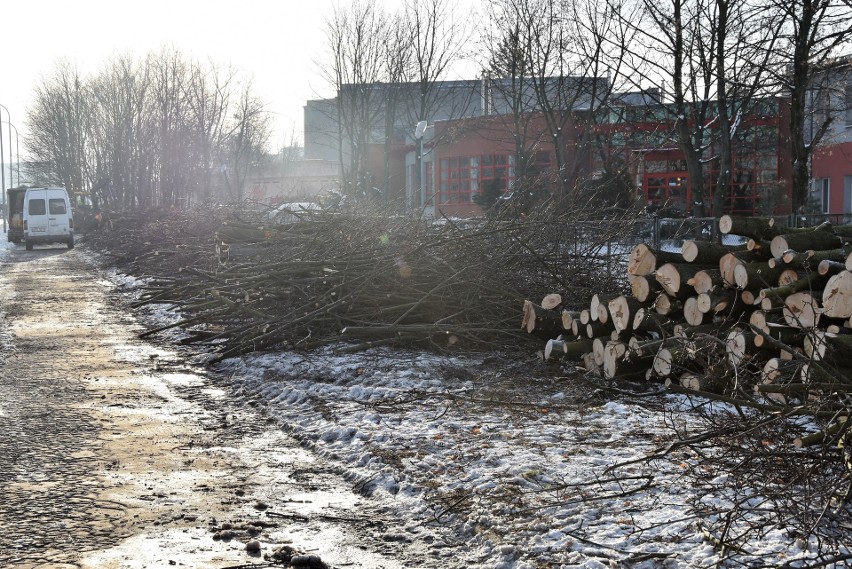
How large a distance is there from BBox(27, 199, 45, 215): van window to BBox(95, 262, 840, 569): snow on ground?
31.3m

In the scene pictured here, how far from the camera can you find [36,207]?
126 feet

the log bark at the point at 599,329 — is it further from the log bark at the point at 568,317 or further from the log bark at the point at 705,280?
the log bark at the point at 705,280

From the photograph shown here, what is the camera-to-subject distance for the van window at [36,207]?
125 ft

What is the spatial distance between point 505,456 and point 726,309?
121 inches

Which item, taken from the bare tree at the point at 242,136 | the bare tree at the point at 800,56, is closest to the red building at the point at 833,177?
the bare tree at the point at 800,56

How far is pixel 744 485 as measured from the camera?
5.09 meters

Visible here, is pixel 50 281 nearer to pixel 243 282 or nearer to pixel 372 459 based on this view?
pixel 243 282

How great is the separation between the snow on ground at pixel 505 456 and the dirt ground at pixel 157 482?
0.31 m

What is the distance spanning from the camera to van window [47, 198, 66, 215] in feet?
126

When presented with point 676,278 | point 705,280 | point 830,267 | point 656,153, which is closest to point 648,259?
point 676,278

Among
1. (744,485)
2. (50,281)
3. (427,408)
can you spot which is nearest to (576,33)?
(50,281)

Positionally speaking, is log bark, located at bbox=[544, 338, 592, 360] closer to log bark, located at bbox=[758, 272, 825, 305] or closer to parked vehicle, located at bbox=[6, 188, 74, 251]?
log bark, located at bbox=[758, 272, 825, 305]

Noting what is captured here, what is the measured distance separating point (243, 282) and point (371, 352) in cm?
317

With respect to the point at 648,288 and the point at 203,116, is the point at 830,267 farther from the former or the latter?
the point at 203,116
